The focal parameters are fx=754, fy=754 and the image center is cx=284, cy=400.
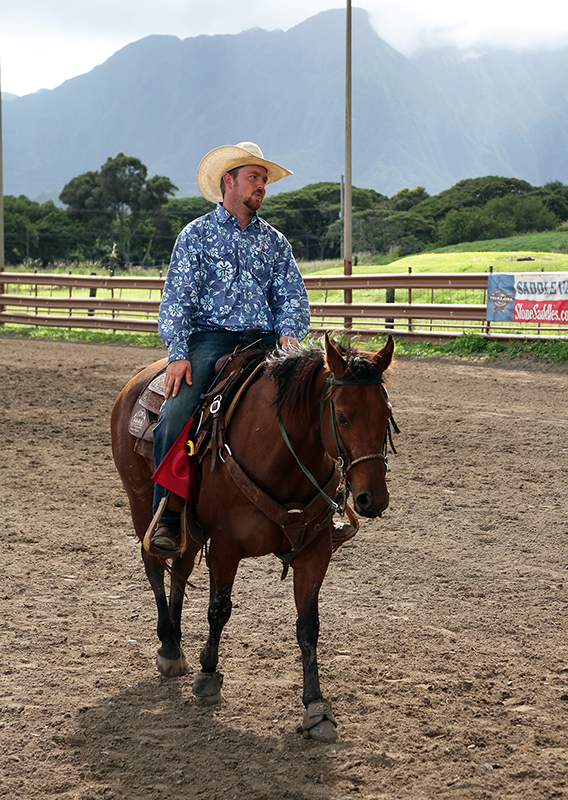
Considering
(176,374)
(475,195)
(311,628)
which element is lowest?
(311,628)

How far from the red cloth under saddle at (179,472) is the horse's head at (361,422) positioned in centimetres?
80

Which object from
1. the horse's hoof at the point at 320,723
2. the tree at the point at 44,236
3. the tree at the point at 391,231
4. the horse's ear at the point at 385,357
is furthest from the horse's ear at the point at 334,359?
the tree at the point at 44,236

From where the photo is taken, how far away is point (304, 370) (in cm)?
324

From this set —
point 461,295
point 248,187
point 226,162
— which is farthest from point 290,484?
point 461,295

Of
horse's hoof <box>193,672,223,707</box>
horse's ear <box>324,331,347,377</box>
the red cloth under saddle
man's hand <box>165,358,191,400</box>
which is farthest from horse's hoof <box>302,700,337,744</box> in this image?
man's hand <box>165,358,191,400</box>

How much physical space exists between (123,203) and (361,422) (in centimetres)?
6406

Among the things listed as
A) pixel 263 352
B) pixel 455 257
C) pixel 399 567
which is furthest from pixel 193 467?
pixel 455 257

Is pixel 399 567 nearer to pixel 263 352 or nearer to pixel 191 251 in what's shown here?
pixel 263 352

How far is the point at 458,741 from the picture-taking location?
3123 millimetres

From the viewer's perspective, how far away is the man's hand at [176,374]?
3594mm

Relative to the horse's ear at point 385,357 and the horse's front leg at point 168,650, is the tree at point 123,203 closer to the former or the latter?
the horse's front leg at point 168,650

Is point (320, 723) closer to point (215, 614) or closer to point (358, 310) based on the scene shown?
point (215, 614)

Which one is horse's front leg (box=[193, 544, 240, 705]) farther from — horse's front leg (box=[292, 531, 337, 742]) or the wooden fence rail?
the wooden fence rail

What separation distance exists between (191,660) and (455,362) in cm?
1100
